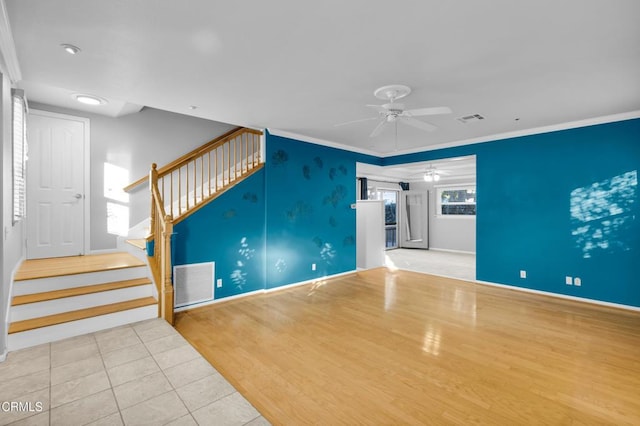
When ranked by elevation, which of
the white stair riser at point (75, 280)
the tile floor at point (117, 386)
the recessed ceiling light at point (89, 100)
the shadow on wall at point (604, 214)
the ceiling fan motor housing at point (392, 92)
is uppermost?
the recessed ceiling light at point (89, 100)

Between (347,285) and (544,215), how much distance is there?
3.45 meters

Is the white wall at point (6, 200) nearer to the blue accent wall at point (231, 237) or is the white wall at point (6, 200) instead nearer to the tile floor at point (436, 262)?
the blue accent wall at point (231, 237)

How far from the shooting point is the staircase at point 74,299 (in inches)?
115

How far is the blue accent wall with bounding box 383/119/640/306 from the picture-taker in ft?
13.6

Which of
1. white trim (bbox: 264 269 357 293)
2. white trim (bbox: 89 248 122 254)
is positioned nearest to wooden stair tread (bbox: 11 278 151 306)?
white trim (bbox: 89 248 122 254)

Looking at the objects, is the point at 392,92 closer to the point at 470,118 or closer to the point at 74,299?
the point at 470,118

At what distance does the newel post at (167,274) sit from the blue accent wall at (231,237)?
0.48 metres

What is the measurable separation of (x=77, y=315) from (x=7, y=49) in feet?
8.30

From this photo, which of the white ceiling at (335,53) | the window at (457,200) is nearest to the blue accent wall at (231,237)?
the white ceiling at (335,53)

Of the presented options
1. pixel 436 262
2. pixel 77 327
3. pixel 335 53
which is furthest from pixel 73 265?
pixel 436 262

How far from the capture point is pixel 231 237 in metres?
4.60

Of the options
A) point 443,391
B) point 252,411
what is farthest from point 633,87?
point 252,411

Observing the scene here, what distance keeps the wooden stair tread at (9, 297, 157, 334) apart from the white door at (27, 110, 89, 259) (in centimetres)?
191

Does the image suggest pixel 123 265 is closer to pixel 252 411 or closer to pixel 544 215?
pixel 252 411
